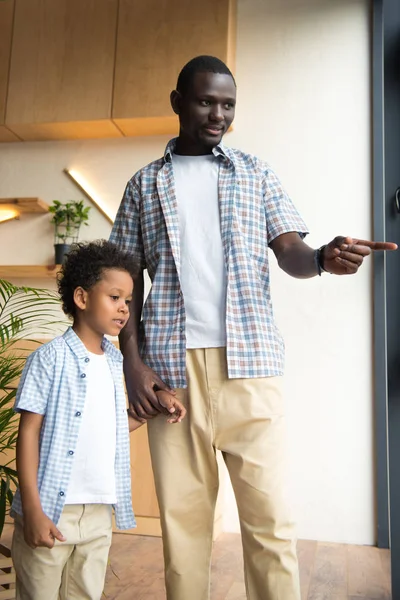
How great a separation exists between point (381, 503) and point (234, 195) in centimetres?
208

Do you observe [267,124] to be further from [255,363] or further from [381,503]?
[255,363]

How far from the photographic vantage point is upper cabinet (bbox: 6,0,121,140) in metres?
3.42

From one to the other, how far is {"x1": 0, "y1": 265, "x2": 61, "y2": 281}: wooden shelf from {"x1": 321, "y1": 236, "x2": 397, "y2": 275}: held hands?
92.3 inches

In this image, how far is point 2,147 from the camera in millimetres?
3752

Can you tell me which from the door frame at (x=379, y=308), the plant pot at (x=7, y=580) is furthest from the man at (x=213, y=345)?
the door frame at (x=379, y=308)

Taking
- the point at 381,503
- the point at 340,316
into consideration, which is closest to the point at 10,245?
the point at 340,316

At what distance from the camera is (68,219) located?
11.5ft

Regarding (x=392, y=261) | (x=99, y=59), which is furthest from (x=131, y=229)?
(x=99, y=59)

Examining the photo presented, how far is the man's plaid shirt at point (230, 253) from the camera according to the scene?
4.65 ft

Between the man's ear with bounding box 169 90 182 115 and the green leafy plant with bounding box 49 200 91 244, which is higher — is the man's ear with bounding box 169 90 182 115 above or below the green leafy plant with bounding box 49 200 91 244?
below

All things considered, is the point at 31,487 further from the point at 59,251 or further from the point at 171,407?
the point at 59,251

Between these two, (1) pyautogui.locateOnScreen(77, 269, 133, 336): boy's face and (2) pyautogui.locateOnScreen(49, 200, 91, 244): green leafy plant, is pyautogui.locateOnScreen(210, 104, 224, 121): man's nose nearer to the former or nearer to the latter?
(1) pyautogui.locateOnScreen(77, 269, 133, 336): boy's face

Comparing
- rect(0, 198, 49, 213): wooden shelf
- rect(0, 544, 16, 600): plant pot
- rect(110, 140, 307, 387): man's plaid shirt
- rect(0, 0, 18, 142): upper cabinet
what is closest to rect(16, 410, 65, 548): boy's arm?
rect(110, 140, 307, 387): man's plaid shirt

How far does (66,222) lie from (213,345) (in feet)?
7.69
